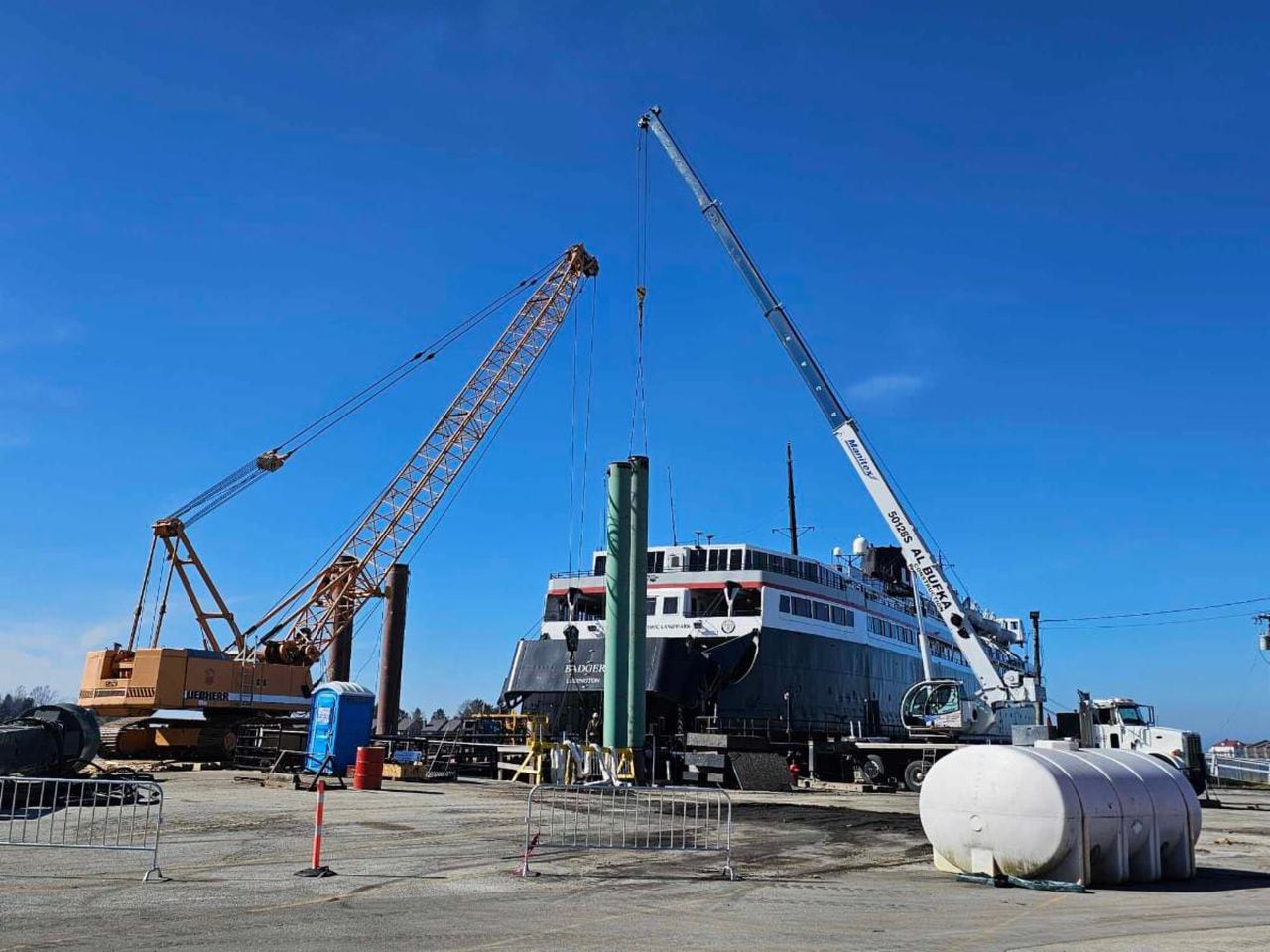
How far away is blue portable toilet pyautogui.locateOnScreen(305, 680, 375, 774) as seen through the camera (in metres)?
28.5

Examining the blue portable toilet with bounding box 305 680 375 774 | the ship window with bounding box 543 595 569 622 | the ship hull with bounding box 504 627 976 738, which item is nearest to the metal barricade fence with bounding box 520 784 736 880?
the blue portable toilet with bounding box 305 680 375 774

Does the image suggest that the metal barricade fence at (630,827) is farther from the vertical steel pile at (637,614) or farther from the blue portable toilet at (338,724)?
the blue portable toilet at (338,724)

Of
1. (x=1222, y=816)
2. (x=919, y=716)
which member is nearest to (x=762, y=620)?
(x=919, y=716)

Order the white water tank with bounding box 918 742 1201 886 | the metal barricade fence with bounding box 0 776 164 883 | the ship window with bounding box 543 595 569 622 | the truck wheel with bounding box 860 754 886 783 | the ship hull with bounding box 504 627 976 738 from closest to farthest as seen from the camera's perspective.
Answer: the white water tank with bounding box 918 742 1201 886 < the metal barricade fence with bounding box 0 776 164 883 < the truck wheel with bounding box 860 754 886 783 < the ship hull with bounding box 504 627 976 738 < the ship window with bounding box 543 595 569 622

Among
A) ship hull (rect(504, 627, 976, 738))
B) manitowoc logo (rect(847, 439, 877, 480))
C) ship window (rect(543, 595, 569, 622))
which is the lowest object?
ship hull (rect(504, 627, 976, 738))

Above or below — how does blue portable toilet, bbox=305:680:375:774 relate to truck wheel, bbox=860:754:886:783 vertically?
above

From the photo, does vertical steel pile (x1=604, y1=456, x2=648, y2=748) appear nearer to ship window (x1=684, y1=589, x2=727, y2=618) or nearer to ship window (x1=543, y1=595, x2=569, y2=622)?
ship window (x1=684, y1=589, x2=727, y2=618)

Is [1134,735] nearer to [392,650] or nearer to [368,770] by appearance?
[368,770]

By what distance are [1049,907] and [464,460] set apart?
5104 centimetres

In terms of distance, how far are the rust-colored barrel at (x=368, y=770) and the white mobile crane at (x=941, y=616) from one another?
1657cm

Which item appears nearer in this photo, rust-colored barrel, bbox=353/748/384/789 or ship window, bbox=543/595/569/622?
rust-colored barrel, bbox=353/748/384/789

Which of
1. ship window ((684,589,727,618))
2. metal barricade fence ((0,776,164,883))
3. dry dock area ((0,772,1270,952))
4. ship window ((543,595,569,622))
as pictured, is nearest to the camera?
dry dock area ((0,772,1270,952))

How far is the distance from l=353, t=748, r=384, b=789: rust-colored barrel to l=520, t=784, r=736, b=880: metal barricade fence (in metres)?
4.66

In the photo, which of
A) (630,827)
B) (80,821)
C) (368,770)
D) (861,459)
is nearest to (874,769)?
(861,459)
